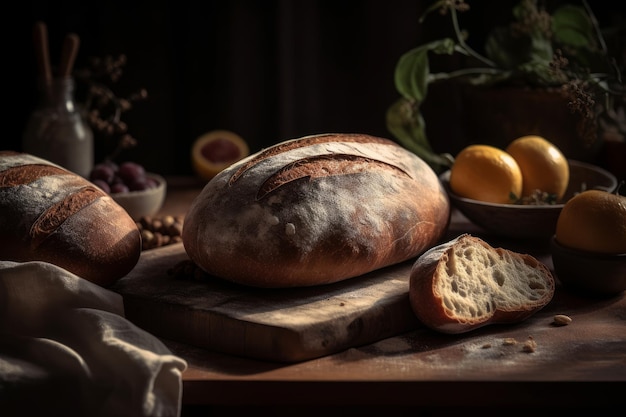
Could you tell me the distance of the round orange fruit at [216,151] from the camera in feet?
8.90

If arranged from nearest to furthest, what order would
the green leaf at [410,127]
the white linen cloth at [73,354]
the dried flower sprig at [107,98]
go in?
the white linen cloth at [73,354] → the green leaf at [410,127] → the dried flower sprig at [107,98]

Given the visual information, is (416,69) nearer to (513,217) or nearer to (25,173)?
(513,217)

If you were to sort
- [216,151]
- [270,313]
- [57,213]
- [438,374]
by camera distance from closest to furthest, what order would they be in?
[438,374]
[270,313]
[57,213]
[216,151]

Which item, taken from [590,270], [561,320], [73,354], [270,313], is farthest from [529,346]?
[73,354]

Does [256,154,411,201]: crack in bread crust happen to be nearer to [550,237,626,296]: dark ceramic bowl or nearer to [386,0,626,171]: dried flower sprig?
[550,237,626,296]: dark ceramic bowl

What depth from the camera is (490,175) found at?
2018mm

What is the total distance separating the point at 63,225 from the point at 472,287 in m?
0.78

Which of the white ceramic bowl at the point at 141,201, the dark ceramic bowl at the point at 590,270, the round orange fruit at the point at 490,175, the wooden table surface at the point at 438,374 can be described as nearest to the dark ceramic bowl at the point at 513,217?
the round orange fruit at the point at 490,175

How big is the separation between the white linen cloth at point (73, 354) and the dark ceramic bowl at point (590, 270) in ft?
2.70

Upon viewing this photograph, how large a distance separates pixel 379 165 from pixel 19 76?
1485 mm

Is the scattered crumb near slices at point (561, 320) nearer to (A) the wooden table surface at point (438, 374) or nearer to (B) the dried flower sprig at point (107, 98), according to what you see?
(A) the wooden table surface at point (438, 374)

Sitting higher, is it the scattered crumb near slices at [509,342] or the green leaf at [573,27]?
the green leaf at [573,27]

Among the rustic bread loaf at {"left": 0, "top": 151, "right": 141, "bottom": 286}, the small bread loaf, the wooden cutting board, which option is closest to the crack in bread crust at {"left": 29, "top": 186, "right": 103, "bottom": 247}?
the rustic bread loaf at {"left": 0, "top": 151, "right": 141, "bottom": 286}

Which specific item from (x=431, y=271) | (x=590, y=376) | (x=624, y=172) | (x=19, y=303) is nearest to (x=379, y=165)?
(x=431, y=271)
